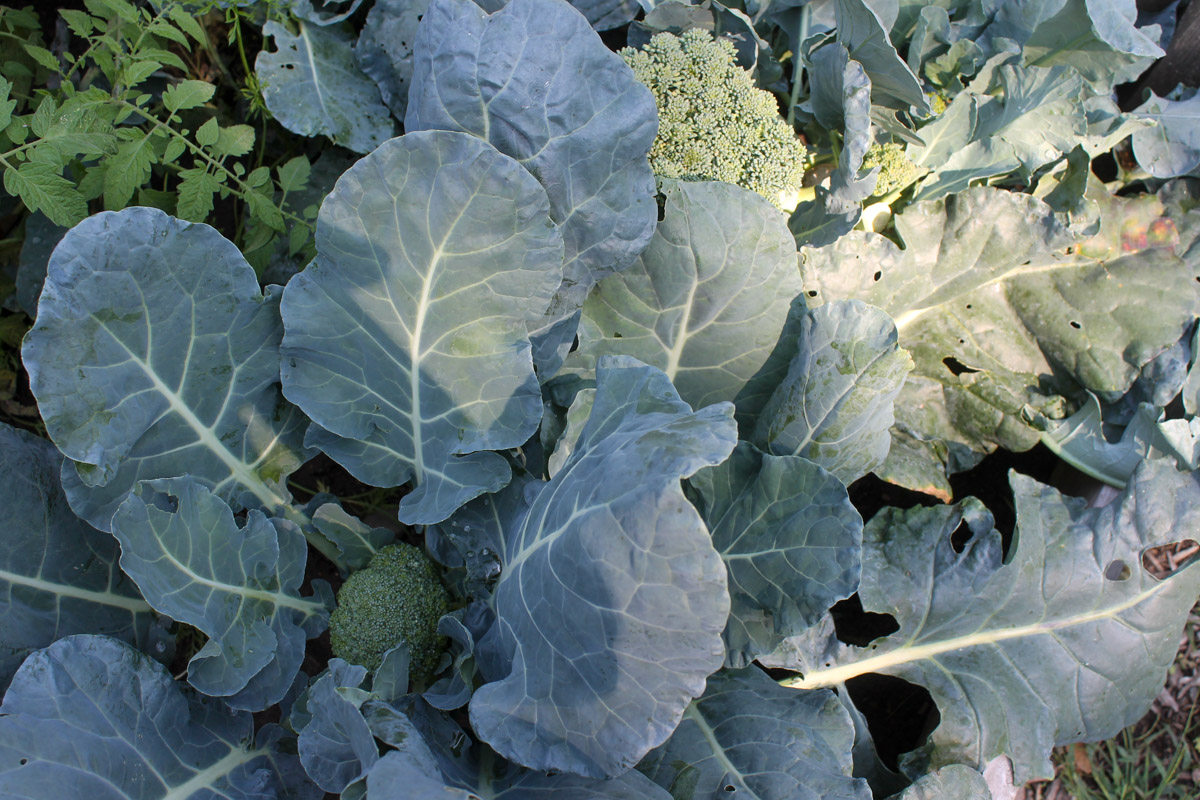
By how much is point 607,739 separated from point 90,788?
89 cm

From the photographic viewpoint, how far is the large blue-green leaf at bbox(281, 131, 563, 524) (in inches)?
56.8

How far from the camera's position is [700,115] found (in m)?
1.88

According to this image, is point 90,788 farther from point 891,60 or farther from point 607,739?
point 891,60

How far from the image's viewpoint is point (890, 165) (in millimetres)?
2012

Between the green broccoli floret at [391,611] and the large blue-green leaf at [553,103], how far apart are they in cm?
81

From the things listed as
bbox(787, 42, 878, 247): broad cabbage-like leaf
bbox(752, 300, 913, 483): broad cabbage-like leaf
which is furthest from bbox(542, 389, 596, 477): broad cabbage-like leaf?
bbox(787, 42, 878, 247): broad cabbage-like leaf

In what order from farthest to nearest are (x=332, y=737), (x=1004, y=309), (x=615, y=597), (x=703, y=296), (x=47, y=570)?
1. (x=1004, y=309)
2. (x=703, y=296)
3. (x=47, y=570)
4. (x=332, y=737)
5. (x=615, y=597)

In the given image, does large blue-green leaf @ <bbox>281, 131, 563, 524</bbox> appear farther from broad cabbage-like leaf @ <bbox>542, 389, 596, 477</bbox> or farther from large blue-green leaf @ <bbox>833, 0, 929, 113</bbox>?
large blue-green leaf @ <bbox>833, 0, 929, 113</bbox>

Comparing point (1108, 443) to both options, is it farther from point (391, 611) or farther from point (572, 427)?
point (391, 611)

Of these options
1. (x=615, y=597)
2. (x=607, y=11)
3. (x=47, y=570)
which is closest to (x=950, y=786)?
(x=615, y=597)

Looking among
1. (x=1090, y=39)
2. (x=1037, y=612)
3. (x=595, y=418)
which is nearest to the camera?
(x=595, y=418)

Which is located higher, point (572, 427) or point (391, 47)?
point (391, 47)

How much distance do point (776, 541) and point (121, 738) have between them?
125 cm

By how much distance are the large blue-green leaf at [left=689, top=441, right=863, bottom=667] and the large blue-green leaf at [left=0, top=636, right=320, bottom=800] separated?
38.5 inches
